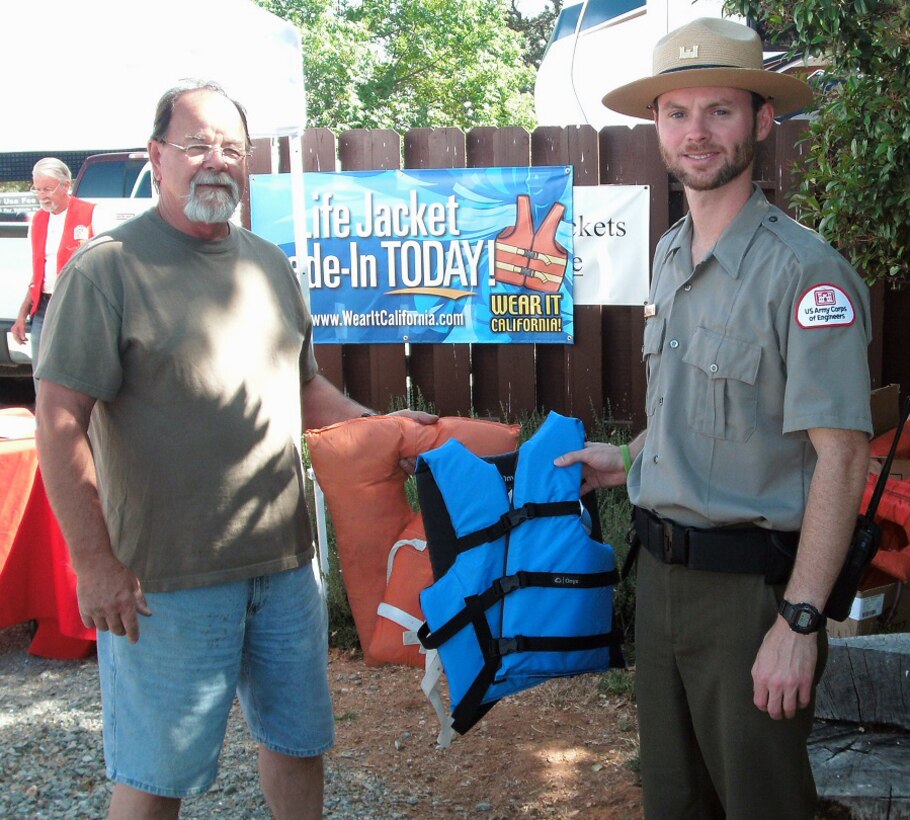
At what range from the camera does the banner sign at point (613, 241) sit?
6750 millimetres

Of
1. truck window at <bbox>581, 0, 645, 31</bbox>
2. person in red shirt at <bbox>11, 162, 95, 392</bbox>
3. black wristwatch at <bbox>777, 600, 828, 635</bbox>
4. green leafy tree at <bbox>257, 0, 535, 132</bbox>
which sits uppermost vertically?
green leafy tree at <bbox>257, 0, 535, 132</bbox>

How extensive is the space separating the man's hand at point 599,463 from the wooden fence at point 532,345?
13.6 feet

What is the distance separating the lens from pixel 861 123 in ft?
11.9

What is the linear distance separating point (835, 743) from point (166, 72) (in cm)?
390

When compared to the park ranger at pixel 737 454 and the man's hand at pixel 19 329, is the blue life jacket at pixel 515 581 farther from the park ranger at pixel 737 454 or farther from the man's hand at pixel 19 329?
the man's hand at pixel 19 329

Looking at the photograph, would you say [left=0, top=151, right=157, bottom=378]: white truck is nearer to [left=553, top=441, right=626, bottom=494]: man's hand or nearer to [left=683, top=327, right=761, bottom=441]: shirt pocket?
[left=553, top=441, right=626, bottom=494]: man's hand

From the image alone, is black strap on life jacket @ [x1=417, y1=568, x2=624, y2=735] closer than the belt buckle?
No

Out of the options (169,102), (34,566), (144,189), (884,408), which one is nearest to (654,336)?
(169,102)

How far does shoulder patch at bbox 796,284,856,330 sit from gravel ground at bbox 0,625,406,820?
219 cm

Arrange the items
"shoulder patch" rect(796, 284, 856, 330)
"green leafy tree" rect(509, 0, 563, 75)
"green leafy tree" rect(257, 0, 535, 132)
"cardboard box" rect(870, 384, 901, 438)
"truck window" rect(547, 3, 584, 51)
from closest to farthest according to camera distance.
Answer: "shoulder patch" rect(796, 284, 856, 330)
"cardboard box" rect(870, 384, 901, 438)
"truck window" rect(547, 3, 584, 51)
"green leafy tree" rect(257, 0, 535, 132)
"green leafy tree" rect(509, 0, 563, 75)

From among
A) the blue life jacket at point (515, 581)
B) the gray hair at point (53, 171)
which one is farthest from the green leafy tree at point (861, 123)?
the gray hair at point (53, 171)

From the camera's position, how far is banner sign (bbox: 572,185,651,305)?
675 centimetres

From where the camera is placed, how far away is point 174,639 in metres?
2.33

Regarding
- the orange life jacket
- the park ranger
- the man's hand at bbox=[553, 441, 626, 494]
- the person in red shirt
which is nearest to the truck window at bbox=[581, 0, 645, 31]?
the person in red shirt
